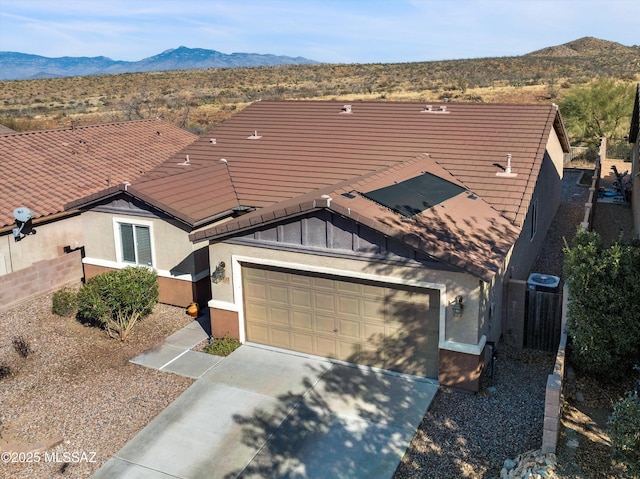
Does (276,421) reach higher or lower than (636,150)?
lower

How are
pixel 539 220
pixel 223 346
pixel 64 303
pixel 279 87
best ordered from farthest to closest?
pixel 279 87
pixel 539 220
pixel 64 303
pixel 223 346

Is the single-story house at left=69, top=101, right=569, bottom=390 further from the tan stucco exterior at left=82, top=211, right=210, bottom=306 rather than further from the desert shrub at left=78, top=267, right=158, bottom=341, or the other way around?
the desert shrub at left=78, top=267, right=158, bottom=341

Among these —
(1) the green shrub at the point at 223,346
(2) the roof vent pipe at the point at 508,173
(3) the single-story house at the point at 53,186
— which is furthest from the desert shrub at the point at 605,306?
(3) the single-story house at the point at 53,186

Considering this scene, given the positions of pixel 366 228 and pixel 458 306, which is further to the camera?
pixel 366 228

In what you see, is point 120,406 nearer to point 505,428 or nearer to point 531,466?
point 505,428

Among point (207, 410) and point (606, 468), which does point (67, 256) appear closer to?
point (207, 410)

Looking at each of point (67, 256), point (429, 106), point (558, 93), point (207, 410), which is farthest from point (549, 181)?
point (558, 93)

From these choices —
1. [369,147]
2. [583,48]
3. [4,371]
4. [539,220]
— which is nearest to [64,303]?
[4,371]
